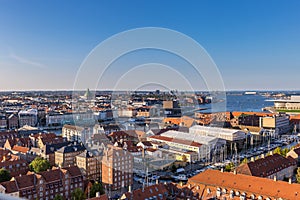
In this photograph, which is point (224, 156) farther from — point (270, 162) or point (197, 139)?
point (270, 162)

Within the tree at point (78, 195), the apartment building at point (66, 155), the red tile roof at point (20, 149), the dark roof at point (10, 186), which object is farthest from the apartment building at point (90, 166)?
the red tile roof at point (20, 149)

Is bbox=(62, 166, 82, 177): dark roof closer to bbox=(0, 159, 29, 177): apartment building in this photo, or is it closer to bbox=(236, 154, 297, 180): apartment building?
bbox=(0, 159, 29, 177): apartment building

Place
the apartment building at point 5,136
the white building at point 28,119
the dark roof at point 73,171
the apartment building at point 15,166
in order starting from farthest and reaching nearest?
the white building at point 28,119, the apartment building at point 5,136, the apartment building at point 15,166, the dark roof at point 73,171

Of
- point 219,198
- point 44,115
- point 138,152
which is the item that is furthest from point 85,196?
point 44,115

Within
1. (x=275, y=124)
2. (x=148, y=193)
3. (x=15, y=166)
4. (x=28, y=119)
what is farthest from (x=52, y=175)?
(x=28, y=119)

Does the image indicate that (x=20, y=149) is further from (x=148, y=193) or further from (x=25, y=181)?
(x=148, y=193)

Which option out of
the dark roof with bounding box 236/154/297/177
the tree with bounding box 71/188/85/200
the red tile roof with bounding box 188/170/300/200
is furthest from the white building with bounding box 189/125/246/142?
the tree with bounding box 71/188/85/200

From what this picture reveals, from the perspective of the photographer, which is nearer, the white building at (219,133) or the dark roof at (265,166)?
the dark roof at (265,166)

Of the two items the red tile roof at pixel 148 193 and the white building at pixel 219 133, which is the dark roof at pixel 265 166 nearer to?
the red tile roof at pixel 148 193
